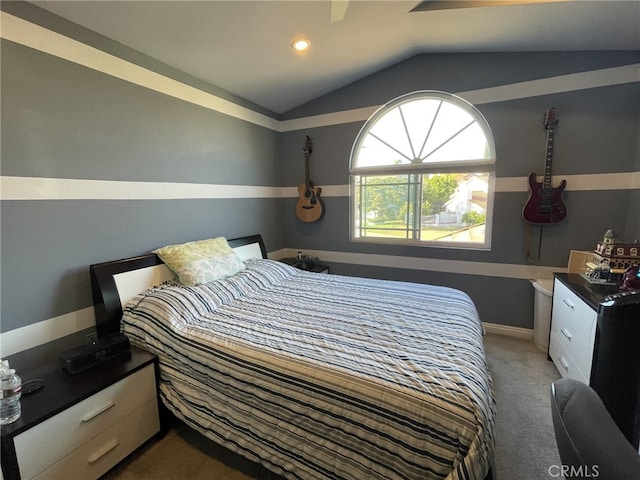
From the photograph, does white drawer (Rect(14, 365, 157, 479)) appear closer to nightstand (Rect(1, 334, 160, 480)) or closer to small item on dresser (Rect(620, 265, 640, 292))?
nightstand (Rect(1, 334, 160, 480))

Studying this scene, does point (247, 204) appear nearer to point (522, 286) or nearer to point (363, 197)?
point (363, 197)

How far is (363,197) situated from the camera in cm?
345

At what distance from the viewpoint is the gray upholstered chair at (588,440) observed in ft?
1.44

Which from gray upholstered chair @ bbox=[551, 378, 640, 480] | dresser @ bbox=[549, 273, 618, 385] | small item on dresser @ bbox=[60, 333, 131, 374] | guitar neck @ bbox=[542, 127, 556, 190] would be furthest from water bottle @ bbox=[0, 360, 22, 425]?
guitar neck @ bbox=[542, 127, 556, 190]

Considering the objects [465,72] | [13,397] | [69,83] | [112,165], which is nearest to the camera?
[13,397]

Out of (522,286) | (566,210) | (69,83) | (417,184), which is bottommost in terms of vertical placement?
(522,286)

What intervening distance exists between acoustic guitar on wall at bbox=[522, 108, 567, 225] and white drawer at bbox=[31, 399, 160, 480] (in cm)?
325

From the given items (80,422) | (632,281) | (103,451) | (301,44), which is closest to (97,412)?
(80,422)

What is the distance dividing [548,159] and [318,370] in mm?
2678

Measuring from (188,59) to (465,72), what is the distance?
2.51 meters

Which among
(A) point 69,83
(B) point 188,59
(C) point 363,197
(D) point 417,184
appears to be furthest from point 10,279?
(D) point 417,184

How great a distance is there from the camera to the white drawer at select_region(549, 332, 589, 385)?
1832 mm

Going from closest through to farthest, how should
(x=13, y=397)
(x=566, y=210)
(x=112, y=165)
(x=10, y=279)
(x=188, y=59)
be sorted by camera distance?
(x=13, y=397), (x=10, y=279), (x=112, y=165), (x=188, y=59), (x=566, y=210)

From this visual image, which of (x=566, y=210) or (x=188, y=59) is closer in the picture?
(x=188, y=59)
